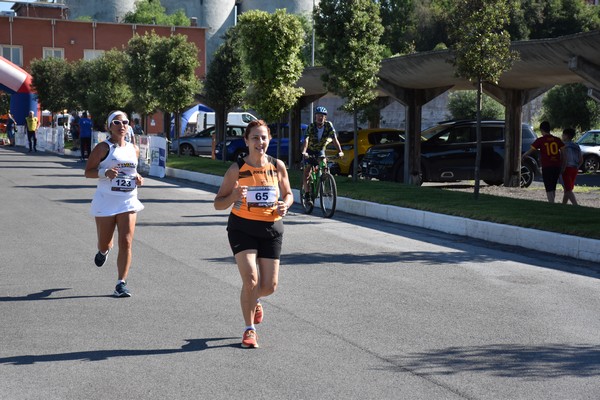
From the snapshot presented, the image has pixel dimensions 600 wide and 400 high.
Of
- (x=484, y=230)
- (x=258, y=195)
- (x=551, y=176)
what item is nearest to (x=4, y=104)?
(x=551, y=176)

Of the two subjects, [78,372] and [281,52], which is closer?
[78,372]

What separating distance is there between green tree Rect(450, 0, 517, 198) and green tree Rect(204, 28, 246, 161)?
56.6 ft

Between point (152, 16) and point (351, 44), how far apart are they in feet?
283

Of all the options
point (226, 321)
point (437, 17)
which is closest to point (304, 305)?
point (226, 321)

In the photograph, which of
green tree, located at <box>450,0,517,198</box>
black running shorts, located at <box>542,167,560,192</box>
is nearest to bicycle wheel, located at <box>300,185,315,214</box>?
green tree, located at <box>450,0,517,198</box>

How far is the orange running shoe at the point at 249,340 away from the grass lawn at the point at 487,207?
23.6 feet

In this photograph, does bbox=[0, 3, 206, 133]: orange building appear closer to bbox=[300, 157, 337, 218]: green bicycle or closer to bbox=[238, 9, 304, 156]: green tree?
bbox=[238, 9, 304, 156]: green tree

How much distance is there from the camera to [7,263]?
1088 centimetres

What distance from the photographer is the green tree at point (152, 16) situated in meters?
104

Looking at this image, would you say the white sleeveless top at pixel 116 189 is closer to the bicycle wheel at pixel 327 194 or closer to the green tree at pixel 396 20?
the bicycle wheel at pixel 327 194

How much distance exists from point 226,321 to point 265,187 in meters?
1.46

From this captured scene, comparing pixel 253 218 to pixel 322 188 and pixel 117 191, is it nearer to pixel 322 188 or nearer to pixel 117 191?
pixel 117 191

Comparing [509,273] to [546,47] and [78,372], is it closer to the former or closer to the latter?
[78,372]

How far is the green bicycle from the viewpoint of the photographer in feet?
55.4
